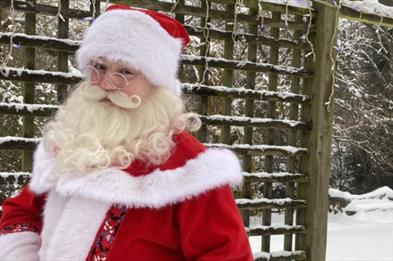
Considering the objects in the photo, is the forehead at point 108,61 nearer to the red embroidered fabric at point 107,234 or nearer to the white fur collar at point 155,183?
the white fur collar at point 155,183

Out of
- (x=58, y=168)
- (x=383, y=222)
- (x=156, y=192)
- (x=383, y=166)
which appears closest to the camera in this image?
(x=156, y=192)

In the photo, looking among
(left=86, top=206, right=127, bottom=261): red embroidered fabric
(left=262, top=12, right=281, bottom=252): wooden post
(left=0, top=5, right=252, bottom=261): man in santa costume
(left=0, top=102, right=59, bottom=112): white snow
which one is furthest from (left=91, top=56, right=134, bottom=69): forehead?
(left=262, top=12, right=281, bottom=252): wooden post

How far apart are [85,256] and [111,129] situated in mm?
363

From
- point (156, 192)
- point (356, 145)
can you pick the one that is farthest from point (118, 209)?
point (356, 145)

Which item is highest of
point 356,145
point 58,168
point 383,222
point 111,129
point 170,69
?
point 170,69

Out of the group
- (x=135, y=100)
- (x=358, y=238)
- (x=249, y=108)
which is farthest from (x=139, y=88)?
(x=358, y=238)

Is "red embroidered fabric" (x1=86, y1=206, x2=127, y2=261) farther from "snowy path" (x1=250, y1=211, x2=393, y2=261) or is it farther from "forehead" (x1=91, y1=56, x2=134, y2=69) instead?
"snowy path" (x1=250, y1=211, x2=393, y2=261)

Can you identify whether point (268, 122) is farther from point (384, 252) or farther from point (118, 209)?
point (384, 252)

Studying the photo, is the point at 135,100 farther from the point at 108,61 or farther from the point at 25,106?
the point at 25,106

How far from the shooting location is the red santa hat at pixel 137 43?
63.2 inches

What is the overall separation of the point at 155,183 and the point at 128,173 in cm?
9

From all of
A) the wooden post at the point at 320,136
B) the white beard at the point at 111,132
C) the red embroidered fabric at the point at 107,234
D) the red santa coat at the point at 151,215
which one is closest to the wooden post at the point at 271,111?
the wooden post at the point at 320,136

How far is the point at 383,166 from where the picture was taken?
1094 cm

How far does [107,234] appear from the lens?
1.52m
